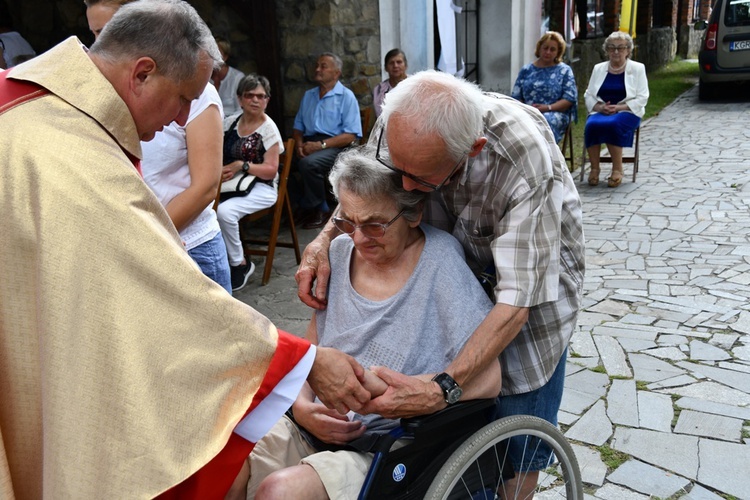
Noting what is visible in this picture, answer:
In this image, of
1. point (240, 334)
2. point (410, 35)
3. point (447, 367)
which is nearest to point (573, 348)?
point (447, 367)

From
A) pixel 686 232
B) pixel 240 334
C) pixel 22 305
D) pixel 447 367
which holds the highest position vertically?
pixel 22 305

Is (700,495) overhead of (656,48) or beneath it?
beneath

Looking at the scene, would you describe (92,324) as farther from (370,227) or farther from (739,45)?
(739,45)

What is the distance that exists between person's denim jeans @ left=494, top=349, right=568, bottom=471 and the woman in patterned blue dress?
5.92 metres

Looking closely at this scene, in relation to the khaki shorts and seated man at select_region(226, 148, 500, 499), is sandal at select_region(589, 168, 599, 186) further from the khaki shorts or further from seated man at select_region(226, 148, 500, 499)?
the khaki shorts

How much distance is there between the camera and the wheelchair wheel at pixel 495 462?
5.98ft

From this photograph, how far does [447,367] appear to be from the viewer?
1949 mm

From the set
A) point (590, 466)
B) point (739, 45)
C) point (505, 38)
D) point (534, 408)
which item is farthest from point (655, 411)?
point (739, 45)

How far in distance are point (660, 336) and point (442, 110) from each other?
2.93 meters

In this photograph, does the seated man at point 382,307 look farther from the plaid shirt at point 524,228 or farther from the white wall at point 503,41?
the white wall at point 503,41

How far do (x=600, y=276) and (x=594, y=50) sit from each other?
1271 cm

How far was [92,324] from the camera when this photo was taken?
1.27m

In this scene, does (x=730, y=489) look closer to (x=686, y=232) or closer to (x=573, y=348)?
(x=573, y=348)

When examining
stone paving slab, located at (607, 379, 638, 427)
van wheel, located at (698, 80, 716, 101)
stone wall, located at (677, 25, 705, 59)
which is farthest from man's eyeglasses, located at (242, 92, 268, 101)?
stone wall, located at (677, 25, 705, 59)
